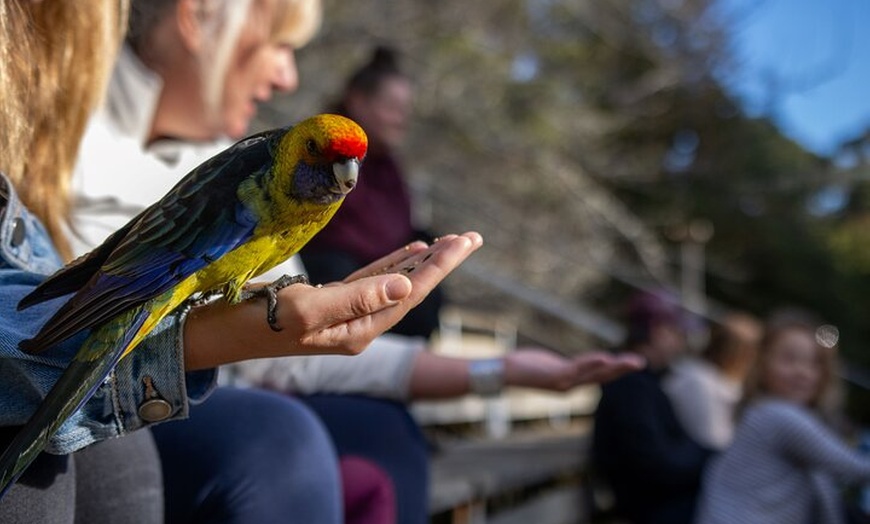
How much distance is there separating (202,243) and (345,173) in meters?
0.14

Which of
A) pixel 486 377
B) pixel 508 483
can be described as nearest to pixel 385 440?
pixel 486 377

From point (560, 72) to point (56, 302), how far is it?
27.7 feet

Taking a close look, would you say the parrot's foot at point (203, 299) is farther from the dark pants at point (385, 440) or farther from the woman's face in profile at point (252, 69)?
the woman's face in profile at point (252, 69)

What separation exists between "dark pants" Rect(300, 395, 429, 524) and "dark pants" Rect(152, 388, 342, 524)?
357 mm

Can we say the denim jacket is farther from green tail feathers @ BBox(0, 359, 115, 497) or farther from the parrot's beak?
the parrot's beak

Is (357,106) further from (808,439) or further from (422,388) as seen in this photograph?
(808,439)

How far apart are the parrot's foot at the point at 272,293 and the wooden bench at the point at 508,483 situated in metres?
1.42

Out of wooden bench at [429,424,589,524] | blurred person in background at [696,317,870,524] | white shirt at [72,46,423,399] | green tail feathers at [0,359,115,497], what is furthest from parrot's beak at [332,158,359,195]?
blurred person in background at [696,317,870,524]

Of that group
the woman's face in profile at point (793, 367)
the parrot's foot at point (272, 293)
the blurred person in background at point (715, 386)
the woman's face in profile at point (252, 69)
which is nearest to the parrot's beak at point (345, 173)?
the parrot's foot at point (272, 293)

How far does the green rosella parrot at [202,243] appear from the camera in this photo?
82cm

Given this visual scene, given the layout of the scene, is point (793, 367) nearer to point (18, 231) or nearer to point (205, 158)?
point (205, 158)

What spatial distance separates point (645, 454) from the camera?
312 centimetres

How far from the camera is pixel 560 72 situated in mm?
9031

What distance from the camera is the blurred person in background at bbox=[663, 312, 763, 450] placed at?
387 cm
